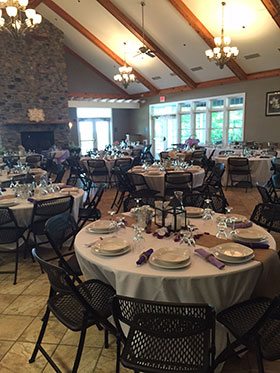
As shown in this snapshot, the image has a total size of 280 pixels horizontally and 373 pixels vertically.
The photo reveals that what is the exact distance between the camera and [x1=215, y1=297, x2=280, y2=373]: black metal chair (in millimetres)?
1785

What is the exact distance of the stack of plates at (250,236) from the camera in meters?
2.46

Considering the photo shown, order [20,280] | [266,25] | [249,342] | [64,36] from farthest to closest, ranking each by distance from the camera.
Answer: [64,36]
[266,25]
[20,280]
[249,342]

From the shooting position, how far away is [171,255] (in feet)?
7.22

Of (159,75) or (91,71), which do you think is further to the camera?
(91,71)

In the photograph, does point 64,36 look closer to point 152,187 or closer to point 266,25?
point 266,25

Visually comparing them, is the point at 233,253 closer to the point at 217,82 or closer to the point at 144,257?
the point at 144,257

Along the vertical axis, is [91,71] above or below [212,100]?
above

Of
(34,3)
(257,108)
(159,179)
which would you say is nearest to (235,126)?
(257,108)

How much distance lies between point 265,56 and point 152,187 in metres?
6.75

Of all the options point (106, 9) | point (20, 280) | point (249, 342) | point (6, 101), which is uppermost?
point (106, 9)

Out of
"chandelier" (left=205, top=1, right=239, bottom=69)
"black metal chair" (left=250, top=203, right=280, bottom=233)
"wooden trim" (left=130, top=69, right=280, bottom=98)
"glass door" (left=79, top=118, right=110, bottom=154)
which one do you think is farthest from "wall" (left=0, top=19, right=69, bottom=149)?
"black metal chair" (left=250, top=203, right=280, bottom=233)

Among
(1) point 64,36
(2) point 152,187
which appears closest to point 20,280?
(2) point 152,187

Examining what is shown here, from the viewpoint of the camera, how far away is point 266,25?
8320mm

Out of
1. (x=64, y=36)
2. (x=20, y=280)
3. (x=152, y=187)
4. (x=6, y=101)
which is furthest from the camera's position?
(x=64, y=36)
